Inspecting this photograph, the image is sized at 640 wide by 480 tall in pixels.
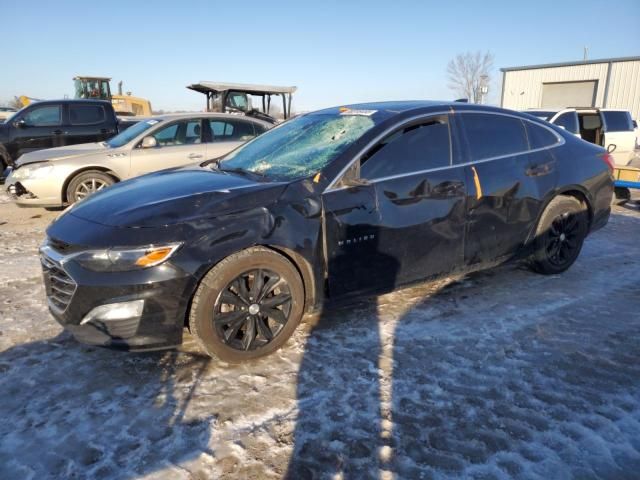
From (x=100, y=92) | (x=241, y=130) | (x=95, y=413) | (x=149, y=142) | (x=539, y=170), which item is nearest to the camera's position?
(x=95, y=413)

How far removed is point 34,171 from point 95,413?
5.74 m

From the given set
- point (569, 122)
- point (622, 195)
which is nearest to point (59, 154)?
point (622, 195)

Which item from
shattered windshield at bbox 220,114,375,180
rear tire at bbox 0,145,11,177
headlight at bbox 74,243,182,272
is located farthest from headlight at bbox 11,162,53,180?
headlight at bbox 74,243,182,272

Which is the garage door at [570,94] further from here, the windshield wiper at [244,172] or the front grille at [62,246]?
the front grille at [62,246]

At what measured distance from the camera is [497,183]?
3.93 meters

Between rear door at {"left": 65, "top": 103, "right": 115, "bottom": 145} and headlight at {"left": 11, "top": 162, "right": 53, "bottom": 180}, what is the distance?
312 cm

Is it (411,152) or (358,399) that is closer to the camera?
(358,399)

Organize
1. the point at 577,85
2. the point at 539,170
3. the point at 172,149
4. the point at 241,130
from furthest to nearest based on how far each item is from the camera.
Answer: the point at 577,85 < the point at 241,130 < the point at 172,149 < the point at 539,170

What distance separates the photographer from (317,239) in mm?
3135

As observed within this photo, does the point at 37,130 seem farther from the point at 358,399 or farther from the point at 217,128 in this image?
the point at 358,399

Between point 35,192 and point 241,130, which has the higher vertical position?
point 241,130

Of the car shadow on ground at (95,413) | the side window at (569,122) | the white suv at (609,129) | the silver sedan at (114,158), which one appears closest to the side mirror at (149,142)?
the silver sedan at (114,158)

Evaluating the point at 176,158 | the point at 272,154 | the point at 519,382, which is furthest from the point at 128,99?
the point at 519,382

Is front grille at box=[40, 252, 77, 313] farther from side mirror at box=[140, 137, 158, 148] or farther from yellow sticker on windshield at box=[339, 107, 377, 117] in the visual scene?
side mirror at box=[140, 137, 158, 148]
